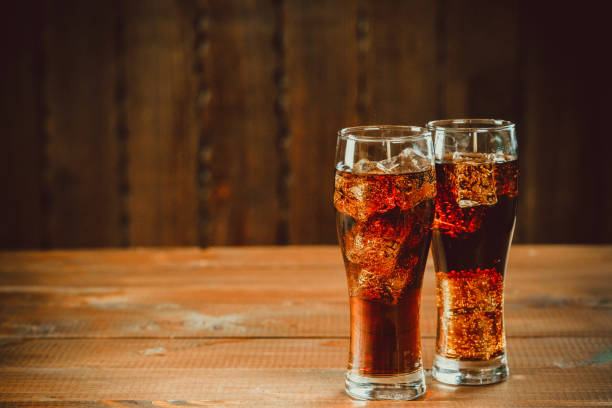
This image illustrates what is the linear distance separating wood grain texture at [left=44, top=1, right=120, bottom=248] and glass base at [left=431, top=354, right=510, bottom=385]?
1.70 meters

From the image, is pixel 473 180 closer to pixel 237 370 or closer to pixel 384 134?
pixel 384 134

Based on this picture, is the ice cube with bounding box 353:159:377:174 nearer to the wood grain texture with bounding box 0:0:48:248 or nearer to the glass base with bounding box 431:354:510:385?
the glass base with bounding box 431:354:510:385

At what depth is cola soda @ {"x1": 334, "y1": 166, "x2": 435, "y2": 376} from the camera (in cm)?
71

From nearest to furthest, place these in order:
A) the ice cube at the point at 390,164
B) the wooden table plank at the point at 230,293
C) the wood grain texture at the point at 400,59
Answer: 1. the ice cube at the point at 390,164
2. the wooden table plank at the point at 230,293
3. the wood grain texture at the point at 400,59

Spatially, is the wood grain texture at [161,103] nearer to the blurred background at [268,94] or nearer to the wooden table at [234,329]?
the blurred background at [268,94]

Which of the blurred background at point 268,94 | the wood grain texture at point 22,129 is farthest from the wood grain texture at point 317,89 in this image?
the wood grain texture at point 22,129

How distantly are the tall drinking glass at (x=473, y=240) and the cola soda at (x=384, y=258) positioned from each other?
4 centimetres

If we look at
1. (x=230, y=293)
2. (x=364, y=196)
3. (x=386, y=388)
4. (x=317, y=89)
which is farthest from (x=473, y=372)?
(x=317, y=89)

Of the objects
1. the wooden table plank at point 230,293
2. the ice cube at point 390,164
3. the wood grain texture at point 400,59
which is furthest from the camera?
the wood grain texture at point 400,59

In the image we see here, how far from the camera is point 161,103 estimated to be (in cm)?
226

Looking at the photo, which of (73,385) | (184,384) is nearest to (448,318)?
(184,384)

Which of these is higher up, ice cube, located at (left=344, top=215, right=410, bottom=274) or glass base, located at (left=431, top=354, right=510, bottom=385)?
ice cube, located at (left=344, top=215, right=410, bottom=274)

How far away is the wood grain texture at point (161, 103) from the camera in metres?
2.23

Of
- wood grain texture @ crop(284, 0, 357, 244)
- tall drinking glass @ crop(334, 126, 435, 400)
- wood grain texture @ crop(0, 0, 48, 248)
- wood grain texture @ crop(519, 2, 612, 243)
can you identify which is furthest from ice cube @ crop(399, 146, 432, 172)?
wood grain texture @ crop(0, 0, 48, 248)
